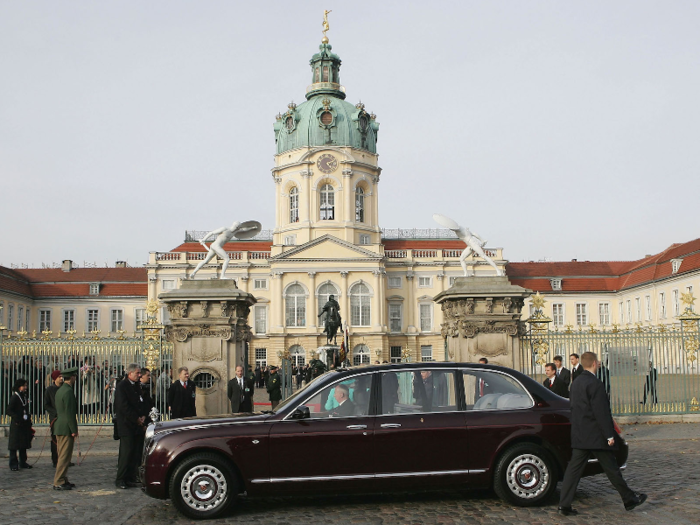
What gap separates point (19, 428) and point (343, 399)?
22.1 feet

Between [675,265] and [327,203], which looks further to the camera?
[327,203]

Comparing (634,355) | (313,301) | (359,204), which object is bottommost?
(634,355)

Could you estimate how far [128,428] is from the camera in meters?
10.2

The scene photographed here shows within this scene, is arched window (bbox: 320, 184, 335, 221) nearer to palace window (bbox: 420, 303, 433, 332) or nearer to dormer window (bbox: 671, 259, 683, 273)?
palace window (bbox: 420, 303, 433, 332)

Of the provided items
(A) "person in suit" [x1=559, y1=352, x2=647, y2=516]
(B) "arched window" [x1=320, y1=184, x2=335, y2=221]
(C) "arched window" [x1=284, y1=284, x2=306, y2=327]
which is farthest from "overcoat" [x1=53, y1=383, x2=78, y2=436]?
→ (B) "arched window" [x1=320, y1=184, x2=335, y2=221]

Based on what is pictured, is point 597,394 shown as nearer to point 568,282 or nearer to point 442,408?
point 442,408

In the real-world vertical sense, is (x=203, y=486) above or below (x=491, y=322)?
below

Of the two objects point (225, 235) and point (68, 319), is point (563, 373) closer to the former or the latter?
point (225, 235)

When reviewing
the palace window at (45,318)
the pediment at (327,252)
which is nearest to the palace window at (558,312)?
the pediment at (327,252)

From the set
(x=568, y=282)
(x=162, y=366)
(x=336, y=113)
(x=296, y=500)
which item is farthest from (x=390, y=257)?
(x=296, y=500)

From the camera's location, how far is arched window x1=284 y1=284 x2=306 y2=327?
62156 mm

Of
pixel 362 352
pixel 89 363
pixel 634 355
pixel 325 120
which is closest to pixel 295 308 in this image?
pixel 362 352

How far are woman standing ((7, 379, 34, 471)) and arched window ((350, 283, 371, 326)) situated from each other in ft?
163

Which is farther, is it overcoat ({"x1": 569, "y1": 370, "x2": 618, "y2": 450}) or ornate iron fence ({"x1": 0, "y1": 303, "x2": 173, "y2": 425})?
ornate iron fence ({"x1": 0, "y1": 303, "x2": 173, "y2": 425})
